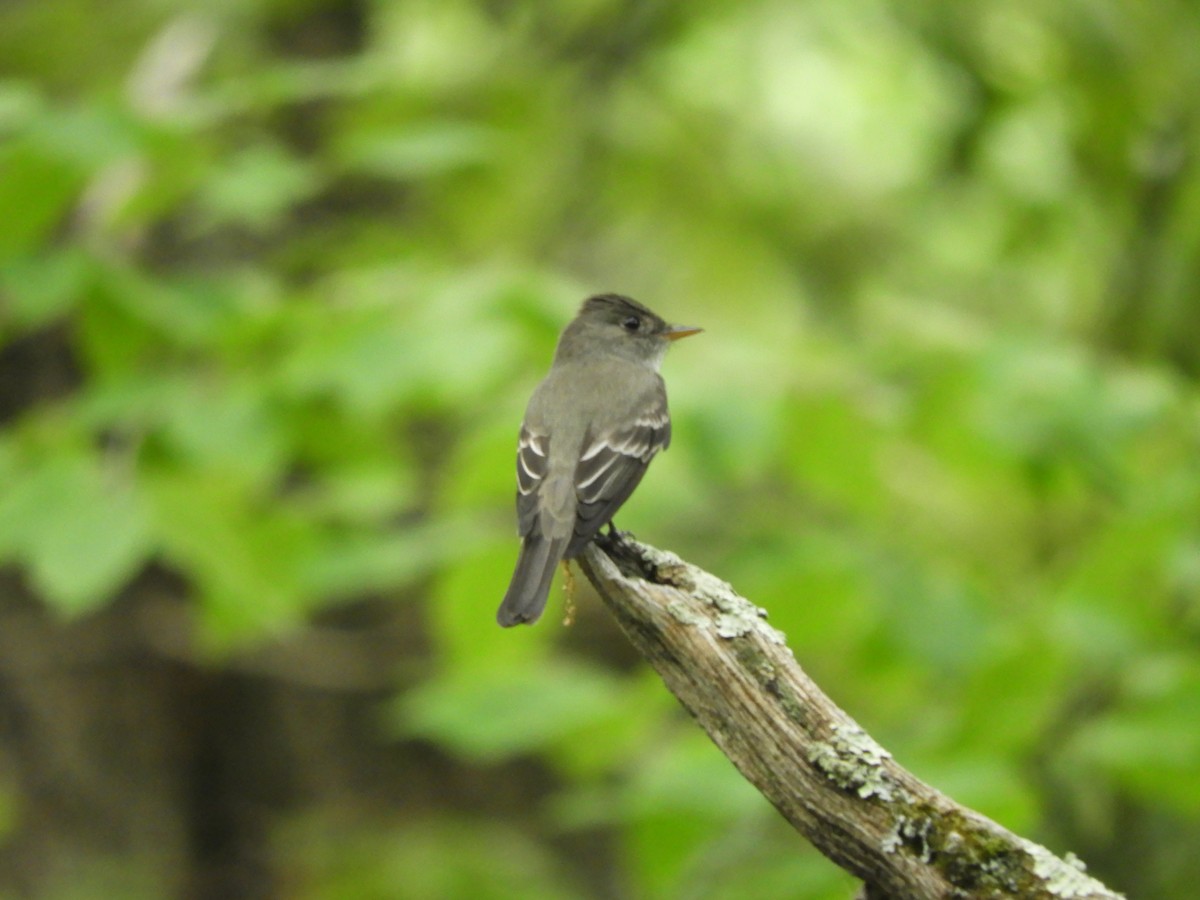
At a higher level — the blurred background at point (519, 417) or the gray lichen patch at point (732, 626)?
the blurred background at point (519, 417)

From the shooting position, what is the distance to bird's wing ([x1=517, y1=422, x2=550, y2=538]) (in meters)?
3.88

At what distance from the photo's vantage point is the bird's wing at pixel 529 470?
3.88 m

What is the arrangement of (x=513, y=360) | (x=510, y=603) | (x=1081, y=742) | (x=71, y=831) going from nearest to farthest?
(x=510, y=603)
(x=1081, y=742)
(x=513, y=360)
(x=71, y=831)

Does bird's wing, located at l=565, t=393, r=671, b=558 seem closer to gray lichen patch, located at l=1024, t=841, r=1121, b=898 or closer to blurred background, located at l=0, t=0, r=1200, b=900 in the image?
blurred background, located at l=0, t=0, r=1200, b=900

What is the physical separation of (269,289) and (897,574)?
2.58 metres

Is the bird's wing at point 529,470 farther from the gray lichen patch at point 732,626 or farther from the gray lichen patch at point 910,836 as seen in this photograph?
the gray lichen patch at point 910,836

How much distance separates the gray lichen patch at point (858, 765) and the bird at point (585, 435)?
88 cm

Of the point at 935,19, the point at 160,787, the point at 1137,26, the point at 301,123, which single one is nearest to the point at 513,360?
the point at 935,19

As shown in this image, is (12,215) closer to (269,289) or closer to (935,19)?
Answer: (269,289)

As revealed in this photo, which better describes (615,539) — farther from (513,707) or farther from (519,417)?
(513,707)

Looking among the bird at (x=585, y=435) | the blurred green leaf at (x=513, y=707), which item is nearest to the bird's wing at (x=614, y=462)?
the bird at (x=585, y=435)

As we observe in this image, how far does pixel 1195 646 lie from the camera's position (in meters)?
4.88

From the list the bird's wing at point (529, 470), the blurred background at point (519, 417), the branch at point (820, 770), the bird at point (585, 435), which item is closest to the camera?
the branch at point (820, 770)

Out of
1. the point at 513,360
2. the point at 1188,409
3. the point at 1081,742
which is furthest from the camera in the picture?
the point at 513,360
